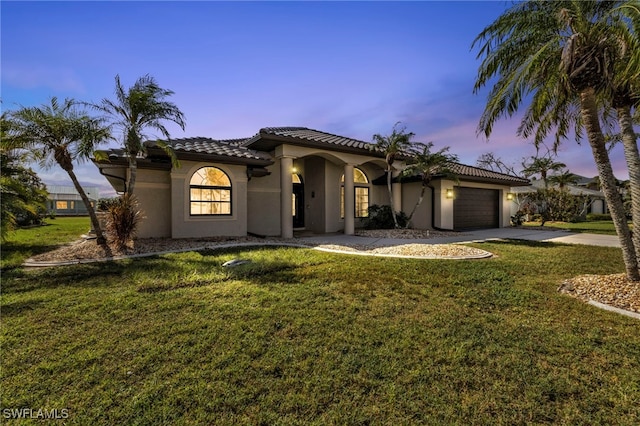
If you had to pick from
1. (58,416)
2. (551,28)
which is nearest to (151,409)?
(58,416)

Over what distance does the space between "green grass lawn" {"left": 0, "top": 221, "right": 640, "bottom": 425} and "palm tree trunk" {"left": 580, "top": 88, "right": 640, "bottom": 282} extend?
157 cm

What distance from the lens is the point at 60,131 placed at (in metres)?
8.59

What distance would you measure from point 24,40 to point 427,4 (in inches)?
496

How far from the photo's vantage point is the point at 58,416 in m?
2.29

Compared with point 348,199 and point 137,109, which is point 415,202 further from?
point 137,109

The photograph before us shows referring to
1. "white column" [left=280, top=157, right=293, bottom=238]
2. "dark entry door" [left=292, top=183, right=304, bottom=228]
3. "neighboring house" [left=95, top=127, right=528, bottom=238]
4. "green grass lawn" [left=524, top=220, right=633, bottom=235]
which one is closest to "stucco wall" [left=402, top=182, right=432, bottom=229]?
"neighboring house" [left=95, top=127, right=528, bottom=238]

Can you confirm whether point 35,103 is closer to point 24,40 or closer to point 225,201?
point 24,40

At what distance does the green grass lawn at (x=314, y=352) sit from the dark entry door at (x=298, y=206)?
35.1ft

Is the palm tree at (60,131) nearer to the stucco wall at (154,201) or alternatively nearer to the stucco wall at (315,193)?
the stucco wall at (154,201)

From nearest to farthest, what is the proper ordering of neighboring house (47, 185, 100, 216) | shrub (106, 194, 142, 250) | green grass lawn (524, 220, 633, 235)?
shrub (106, 194, 142, 250), green grass lawn (524, 220, 633, 235), neighboring house (47, 185, 100, 216)

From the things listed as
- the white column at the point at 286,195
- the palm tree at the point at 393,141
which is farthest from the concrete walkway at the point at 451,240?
the palm tree at the point at 393,141

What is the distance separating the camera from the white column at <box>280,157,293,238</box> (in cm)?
1270

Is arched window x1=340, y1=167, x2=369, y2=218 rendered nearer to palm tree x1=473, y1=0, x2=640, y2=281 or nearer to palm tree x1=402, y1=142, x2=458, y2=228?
palm tree x1=402, y1=142, x2=458, y2=228

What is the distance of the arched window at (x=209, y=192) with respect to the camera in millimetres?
11625
